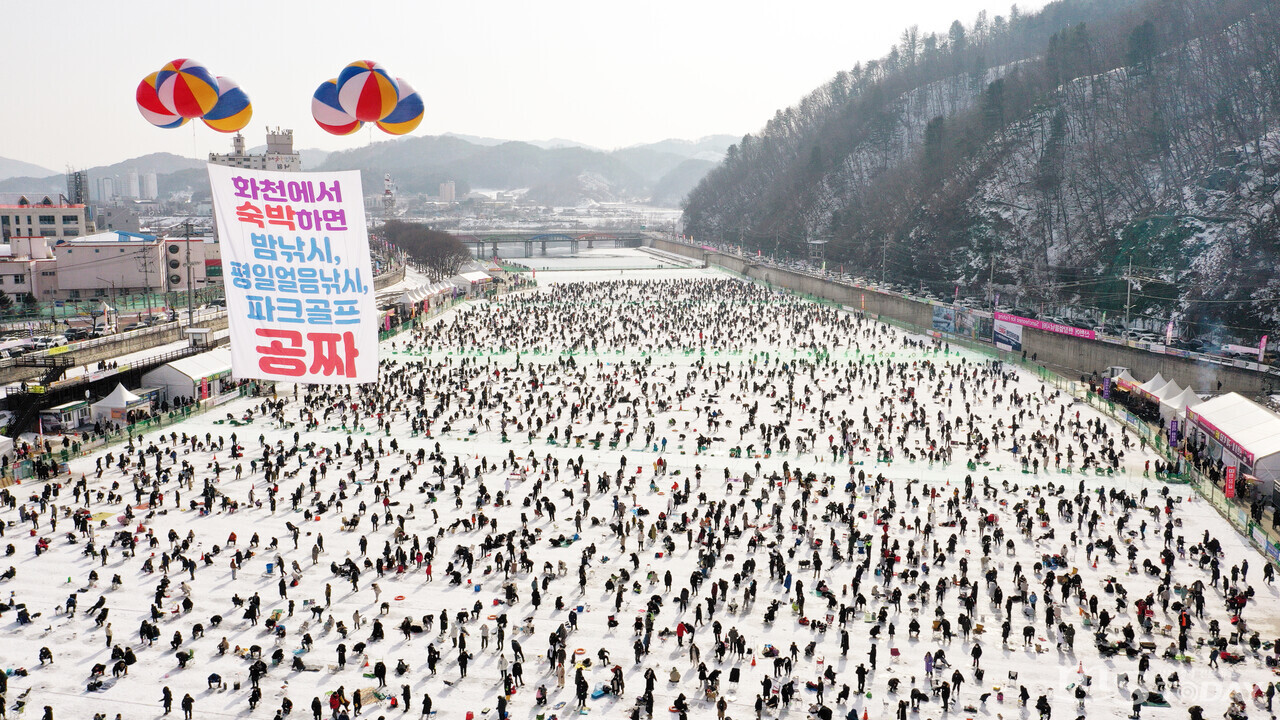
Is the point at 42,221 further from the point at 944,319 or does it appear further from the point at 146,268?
the point at 944,319

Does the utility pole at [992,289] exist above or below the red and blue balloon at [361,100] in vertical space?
below

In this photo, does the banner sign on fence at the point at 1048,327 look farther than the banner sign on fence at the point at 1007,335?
No

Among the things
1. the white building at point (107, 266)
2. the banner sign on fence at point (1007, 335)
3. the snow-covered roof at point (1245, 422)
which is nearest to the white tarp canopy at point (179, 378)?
the white building at point (107, 266)

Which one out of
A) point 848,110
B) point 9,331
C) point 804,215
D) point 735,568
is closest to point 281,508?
point 735,568

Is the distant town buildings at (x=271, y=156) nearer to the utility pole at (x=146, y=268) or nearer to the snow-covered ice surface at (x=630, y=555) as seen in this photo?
the utility pole at (x=146, y=268)

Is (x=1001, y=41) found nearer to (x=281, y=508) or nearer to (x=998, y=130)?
(x=998, y=130)
